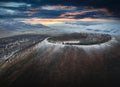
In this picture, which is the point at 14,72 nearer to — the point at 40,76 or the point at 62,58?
the point at 40,76

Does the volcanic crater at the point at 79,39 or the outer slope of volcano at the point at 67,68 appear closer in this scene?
the outer slope of volcano at the point at 67,68

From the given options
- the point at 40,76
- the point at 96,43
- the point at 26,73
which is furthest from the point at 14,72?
the point at 96,43

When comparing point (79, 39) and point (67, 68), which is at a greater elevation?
point (67, 68)

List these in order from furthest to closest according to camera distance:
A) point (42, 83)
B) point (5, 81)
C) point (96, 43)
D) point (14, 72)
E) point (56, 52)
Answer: point (96, 43) < point (56, 52) < point (14, 72) < point (5, 81) < point (42, 83)

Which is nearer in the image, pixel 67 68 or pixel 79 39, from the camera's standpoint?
pixel 67 68

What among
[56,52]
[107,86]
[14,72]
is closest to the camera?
[107,86]

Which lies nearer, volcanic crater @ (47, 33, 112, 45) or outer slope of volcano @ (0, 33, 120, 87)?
outer slope of volcano @ (0, 33, 120, 87)

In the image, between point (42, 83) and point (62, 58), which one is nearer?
point (42, 83)
